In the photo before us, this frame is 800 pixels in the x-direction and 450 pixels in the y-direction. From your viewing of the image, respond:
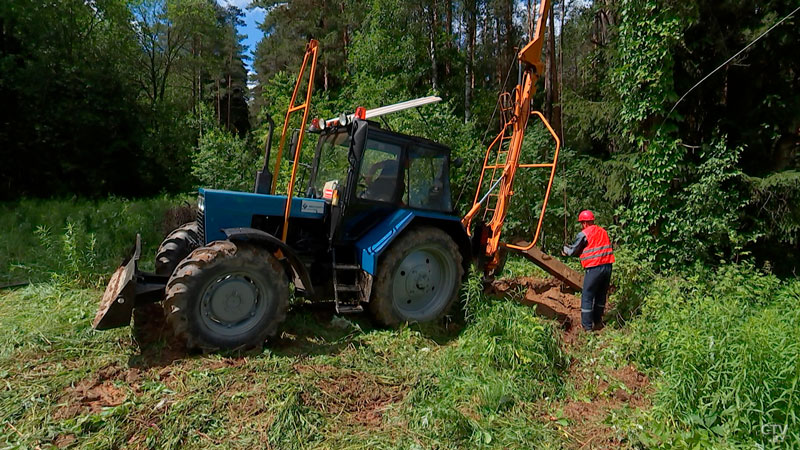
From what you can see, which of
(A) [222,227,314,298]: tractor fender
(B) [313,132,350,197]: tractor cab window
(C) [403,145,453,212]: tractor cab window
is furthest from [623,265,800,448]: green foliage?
(B) [313,132,350,197]: tractor cab window

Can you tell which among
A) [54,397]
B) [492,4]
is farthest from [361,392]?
[492,4]

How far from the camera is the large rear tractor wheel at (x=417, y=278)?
466 cm

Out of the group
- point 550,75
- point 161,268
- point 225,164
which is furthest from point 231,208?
point 550,75

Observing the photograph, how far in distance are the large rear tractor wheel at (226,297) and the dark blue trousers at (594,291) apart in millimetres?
3421

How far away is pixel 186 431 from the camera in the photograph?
2.81 meters

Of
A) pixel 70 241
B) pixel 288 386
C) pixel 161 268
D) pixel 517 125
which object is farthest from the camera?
pixel 517 125

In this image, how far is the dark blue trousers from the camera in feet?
16.9

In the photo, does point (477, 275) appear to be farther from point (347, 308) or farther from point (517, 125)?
point (517, 125)

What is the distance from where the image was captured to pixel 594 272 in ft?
16.9

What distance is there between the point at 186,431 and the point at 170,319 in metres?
1.03

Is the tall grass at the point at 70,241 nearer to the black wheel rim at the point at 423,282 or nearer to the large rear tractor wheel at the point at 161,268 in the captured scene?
the large rear tractor wheel at the point at 161,268

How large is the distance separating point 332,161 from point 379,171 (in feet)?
2.01

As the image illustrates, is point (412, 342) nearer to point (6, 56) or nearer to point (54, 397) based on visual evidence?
point (54, 397)

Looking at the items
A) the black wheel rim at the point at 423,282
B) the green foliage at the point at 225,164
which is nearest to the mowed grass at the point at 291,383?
the black wheel rim at the point at 423,282
